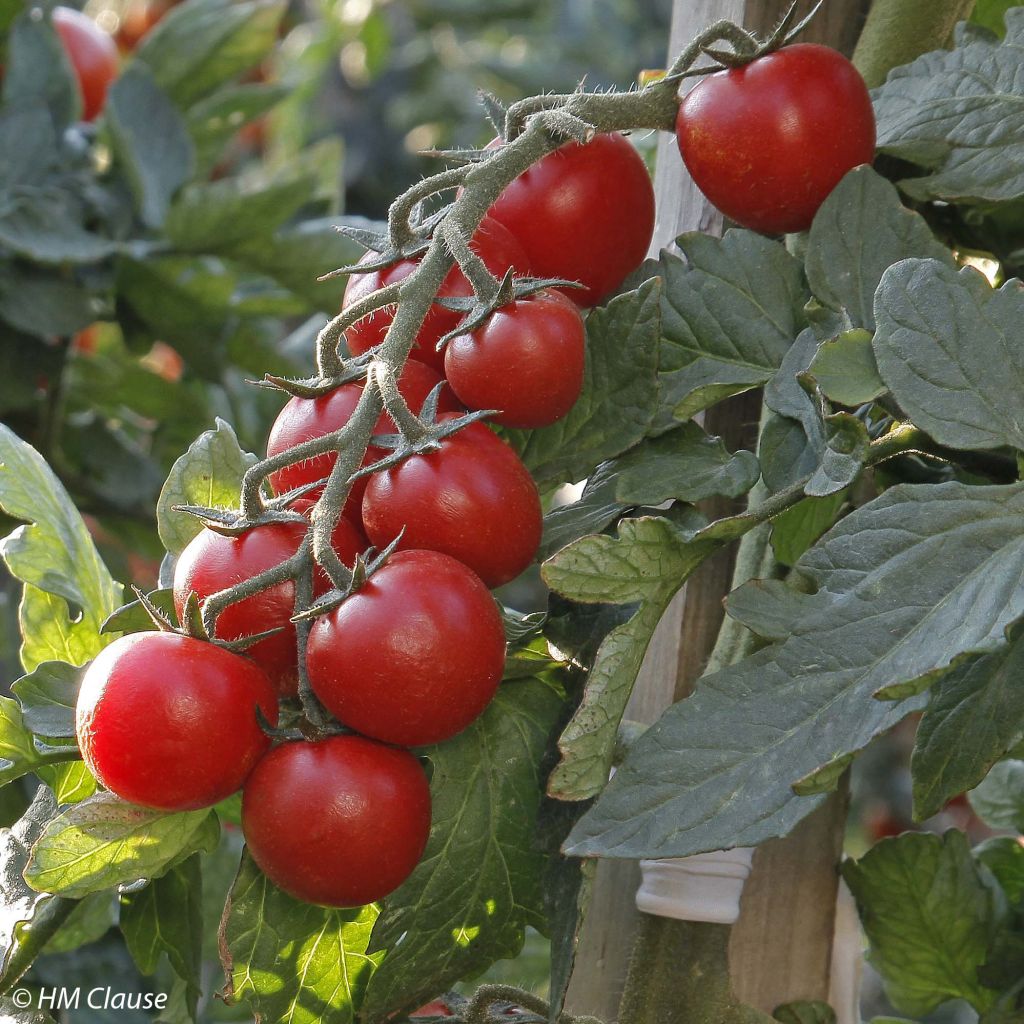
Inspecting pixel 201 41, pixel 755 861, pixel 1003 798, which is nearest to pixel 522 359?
pixel 755 861

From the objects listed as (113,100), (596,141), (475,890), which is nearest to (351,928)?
(475,890)

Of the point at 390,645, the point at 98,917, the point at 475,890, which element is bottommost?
the point at 98,917

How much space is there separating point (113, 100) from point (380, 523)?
0.55 metres

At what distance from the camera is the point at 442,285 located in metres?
0.44

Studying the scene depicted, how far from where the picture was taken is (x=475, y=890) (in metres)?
0.43

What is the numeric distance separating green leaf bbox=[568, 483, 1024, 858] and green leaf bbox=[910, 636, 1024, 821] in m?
0.04

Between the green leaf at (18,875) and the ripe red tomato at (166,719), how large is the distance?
10 cm

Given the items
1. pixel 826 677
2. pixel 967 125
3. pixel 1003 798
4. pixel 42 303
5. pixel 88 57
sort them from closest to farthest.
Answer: pixel 826 677
pixel 967 125
pixel 1003 798
pixel 42 303
pixel 88 57

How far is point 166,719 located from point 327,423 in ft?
0.35

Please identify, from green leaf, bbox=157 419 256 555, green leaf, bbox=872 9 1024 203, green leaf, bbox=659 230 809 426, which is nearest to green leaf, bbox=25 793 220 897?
green leaf, bbox=157 419 256 555

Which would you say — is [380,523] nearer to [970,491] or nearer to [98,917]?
[970,491]

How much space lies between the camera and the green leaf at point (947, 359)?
1.26ft

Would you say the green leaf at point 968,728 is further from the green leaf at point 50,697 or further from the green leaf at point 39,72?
the green leaf at point 39,72

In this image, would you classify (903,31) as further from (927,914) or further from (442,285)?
(927,914)
